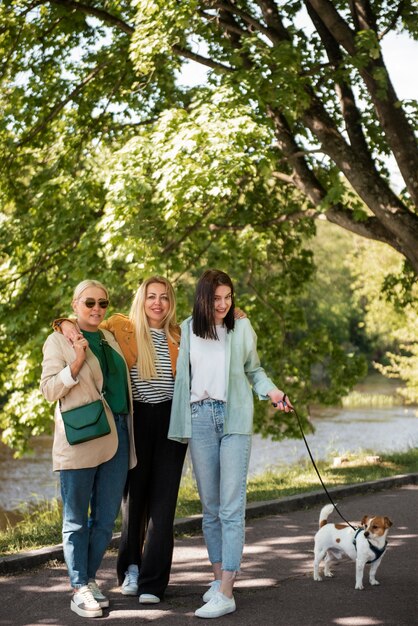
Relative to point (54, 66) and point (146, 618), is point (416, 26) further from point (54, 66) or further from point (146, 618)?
point (146, 618)

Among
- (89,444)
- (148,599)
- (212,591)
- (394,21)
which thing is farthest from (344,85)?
(148,599)

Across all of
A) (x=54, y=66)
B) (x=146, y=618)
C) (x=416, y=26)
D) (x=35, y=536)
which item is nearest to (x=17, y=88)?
(x=54, y=66)

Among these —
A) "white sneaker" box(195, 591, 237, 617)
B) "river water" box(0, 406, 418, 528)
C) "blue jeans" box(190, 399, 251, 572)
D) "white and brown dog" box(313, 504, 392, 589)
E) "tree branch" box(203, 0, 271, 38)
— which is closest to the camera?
"white sneaker" box(195, 591, 237, 617)

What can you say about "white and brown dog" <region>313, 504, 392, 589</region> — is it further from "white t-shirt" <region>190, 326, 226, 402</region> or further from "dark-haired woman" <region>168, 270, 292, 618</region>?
"white t-shirt" <region>190, 326, 226, 402</region>

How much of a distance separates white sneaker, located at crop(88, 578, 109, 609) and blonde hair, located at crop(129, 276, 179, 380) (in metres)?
1.27

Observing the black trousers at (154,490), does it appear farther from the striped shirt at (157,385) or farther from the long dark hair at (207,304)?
the long dark hair at (207,304)

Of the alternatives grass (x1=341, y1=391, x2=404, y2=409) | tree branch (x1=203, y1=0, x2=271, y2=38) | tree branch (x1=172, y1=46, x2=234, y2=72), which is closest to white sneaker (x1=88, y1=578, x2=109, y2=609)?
tree branch (x1=172, y1=46, x2=234, y2=72)

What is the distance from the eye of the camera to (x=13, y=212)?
1398 cm

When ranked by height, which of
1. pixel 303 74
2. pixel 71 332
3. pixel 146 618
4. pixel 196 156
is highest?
pixel 303 74

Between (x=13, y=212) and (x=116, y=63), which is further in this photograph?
(x=13, y=212)

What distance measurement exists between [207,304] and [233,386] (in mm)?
515

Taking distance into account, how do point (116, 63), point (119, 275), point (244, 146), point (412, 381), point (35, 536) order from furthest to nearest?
point (412, 381) < point (116, 63) < point (119, 275) < point (244, 146) < point (35, 536)

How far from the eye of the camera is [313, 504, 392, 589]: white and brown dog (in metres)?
5.49

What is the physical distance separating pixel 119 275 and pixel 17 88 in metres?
3.65
